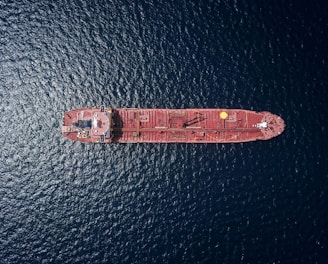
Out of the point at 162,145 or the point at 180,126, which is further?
the point at 162,145

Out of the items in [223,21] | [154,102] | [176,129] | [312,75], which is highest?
[223,21]

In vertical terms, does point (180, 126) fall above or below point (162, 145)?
above

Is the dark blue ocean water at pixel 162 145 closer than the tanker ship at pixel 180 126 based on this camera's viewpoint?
Yes

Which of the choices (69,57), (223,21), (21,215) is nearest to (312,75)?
(223,21)

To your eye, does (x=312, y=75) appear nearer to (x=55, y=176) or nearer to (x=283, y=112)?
(x=283, y=112)
